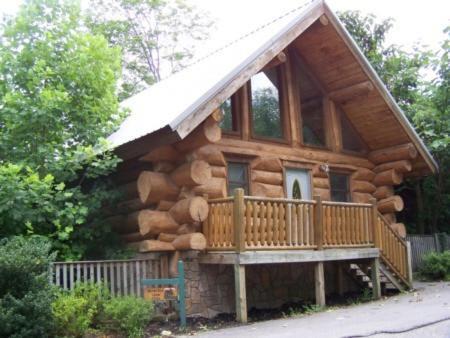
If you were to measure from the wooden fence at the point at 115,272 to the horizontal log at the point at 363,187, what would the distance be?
7.45 metres

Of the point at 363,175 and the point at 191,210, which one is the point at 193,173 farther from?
the point at 363,175

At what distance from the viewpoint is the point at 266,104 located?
1546 centimetres

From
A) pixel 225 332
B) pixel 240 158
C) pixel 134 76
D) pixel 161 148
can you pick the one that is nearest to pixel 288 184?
pixel 240 158

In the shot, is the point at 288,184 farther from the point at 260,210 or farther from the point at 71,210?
the point at 71,210

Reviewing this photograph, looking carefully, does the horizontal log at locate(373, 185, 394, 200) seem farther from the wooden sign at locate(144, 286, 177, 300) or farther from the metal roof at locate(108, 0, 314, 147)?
the wooden sign at locate(144, 286, 177, 300)

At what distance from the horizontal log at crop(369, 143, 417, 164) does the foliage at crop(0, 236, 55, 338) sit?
1188cm

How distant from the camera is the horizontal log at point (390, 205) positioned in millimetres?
17344

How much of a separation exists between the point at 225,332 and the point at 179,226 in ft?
9.83

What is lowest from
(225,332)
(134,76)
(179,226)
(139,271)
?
(225,332)

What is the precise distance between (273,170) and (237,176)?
3.87 ft

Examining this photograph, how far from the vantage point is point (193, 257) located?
1225 cm

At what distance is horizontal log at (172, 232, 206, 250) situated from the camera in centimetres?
1175

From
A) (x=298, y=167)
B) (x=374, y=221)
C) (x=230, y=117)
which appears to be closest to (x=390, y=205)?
(x=374, y=221)

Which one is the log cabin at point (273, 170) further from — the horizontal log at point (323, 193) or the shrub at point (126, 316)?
the shrub at point (126, 316)
